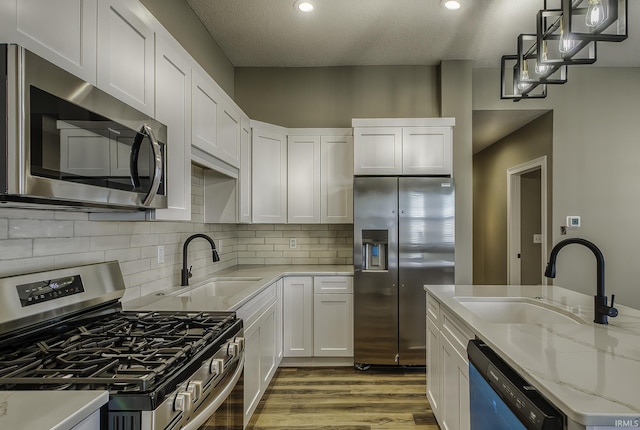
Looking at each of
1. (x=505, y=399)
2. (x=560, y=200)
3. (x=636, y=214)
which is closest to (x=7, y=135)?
(x=505, y=399)

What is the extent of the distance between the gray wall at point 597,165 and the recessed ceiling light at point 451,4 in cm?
129

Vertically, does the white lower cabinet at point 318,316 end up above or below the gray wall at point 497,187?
below

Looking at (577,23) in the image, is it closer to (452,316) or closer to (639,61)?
(639,61)

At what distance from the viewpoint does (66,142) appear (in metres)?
1.06

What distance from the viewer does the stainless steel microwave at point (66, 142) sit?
90 cm

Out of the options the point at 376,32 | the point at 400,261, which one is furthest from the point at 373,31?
the point at 400,261

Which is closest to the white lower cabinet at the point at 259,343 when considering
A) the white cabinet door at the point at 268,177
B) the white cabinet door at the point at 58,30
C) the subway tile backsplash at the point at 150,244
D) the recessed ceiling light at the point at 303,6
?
the subway tile backsplash at the point at 150,244

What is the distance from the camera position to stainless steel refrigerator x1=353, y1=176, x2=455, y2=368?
10.5 ft

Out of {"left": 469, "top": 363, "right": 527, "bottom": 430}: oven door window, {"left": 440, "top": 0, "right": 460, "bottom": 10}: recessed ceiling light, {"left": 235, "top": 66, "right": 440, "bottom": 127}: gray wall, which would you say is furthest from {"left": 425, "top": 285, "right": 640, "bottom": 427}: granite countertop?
{"left": 235, "top": 66, "right": 440, "bottom": 127}: gray wall

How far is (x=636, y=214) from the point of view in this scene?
3797 mm

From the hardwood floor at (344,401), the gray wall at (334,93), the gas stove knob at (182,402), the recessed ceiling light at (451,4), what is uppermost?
the recessed ceiling light at (451,4)

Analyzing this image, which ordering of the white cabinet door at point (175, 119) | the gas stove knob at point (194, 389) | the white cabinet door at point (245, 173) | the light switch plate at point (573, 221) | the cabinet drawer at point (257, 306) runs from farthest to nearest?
the light switch plate at point (573, 221) < the white cabinet door at point (245, 173) < the cabinet drawer at point (257, 306) < the white cabinet door at point (175, 119) < the gas stove knob at point (194, 389)

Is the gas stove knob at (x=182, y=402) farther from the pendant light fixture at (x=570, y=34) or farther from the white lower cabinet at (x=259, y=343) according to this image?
the pendant light fixture at (x=570, y=34)

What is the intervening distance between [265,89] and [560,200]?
3.34 m
